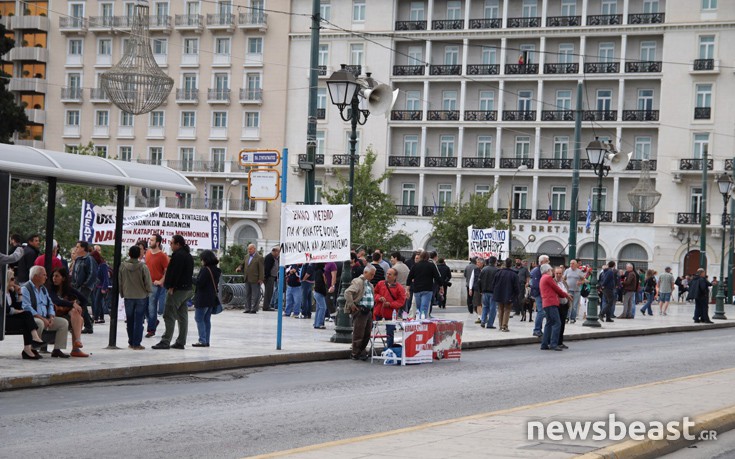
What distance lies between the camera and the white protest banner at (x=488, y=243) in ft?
123

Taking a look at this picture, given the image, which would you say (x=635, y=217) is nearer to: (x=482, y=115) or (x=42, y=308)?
(x=482, y=115)

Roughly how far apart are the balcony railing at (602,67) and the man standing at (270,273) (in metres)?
44.9

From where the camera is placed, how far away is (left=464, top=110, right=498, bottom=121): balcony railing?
7431 centimetres

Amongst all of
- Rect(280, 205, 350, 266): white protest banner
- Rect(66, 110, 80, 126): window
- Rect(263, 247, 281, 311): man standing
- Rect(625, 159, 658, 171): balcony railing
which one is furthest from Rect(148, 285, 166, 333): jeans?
Rect(66, 110, 80, 126): window

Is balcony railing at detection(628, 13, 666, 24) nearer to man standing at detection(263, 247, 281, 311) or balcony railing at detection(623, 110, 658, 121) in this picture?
balcony railing at detection(623, 110, 658, 121)

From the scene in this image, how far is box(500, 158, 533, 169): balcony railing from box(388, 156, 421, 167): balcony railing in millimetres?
5601

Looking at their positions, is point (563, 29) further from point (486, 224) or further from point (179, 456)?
point (179, 456)

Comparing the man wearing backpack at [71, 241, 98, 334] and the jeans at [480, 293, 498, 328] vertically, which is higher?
the man wearing backpack at [71, 241, 98, 334]

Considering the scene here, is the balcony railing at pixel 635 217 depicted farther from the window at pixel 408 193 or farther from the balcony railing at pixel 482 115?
the window at pixel 408 193

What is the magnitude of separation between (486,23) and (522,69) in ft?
13.4

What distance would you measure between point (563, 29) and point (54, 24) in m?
35.5

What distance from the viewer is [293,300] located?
29.4 meters

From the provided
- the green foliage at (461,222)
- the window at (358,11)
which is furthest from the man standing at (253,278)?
the window at (358,11)

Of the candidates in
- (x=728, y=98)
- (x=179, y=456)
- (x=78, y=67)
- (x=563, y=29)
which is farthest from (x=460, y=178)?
(x=179, y=456)
